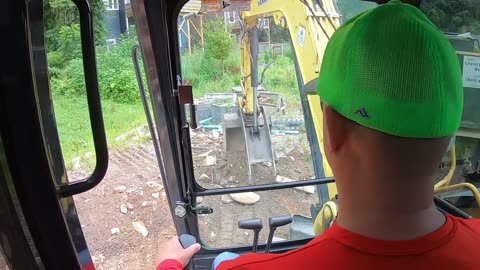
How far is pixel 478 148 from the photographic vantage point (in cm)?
201

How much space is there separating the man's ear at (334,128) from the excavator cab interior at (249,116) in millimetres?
556

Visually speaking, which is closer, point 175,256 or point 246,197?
point 175,256

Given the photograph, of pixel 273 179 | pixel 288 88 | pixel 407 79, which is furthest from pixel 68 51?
pixel 273 179

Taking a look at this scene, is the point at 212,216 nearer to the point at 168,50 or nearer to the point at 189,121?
the point at 189,121

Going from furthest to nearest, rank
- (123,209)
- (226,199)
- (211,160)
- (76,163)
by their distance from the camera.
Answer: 1. (123,209)
2. (226,199)
3. (211,160)
4. (76,163)

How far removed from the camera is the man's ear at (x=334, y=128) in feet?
2.22

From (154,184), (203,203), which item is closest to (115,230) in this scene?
(203,203)

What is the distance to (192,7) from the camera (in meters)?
1.91

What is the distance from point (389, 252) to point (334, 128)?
189mm

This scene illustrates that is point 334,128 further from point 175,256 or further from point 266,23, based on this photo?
point 266,23

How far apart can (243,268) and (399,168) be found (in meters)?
0.27

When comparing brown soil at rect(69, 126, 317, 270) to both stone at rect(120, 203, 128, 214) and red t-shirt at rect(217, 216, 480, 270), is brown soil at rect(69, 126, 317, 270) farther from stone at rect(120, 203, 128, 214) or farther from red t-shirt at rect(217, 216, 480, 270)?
red t-shirt at rect(217, 216, 480, 270)

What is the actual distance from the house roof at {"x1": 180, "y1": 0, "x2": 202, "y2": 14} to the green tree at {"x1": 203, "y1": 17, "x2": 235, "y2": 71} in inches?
3.1

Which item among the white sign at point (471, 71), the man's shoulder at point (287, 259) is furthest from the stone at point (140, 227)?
the man's shoulder at point (287, 259)
